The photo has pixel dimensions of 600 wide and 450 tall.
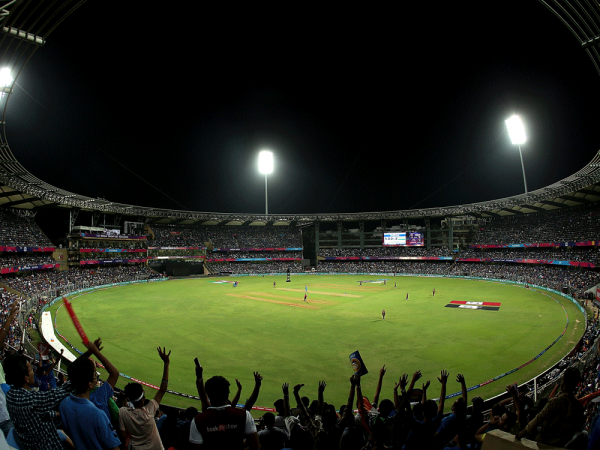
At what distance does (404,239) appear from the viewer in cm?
7600

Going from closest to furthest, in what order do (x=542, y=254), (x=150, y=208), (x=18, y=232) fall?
1. (x=18, y=232)
2. (x=542, y=254)
3. (x=150, y=208)

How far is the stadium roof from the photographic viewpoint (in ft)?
53.5

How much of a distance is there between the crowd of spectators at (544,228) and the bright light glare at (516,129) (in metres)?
14.8

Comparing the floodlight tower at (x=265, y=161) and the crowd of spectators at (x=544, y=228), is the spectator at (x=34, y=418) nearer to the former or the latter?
the crowd of spectators at (x=544, y=228)

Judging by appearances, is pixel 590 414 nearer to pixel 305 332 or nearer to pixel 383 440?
pixel 383 440

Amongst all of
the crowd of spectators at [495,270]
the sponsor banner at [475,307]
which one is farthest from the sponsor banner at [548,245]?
the sponsor banner at [475,307]

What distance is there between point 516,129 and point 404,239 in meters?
34.1

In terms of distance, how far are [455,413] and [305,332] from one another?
20086 millimetres

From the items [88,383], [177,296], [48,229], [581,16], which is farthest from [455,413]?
[48,229]

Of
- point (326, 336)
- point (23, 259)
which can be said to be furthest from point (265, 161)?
point (326, 336)

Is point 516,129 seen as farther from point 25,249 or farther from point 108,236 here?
point 108,236

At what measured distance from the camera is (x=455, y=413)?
194 inches

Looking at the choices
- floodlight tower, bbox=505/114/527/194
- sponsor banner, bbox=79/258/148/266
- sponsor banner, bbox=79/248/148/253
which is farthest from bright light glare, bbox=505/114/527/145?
sponsor banner, bbox=79/258/148/266

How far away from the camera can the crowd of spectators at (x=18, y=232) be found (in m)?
43.2
